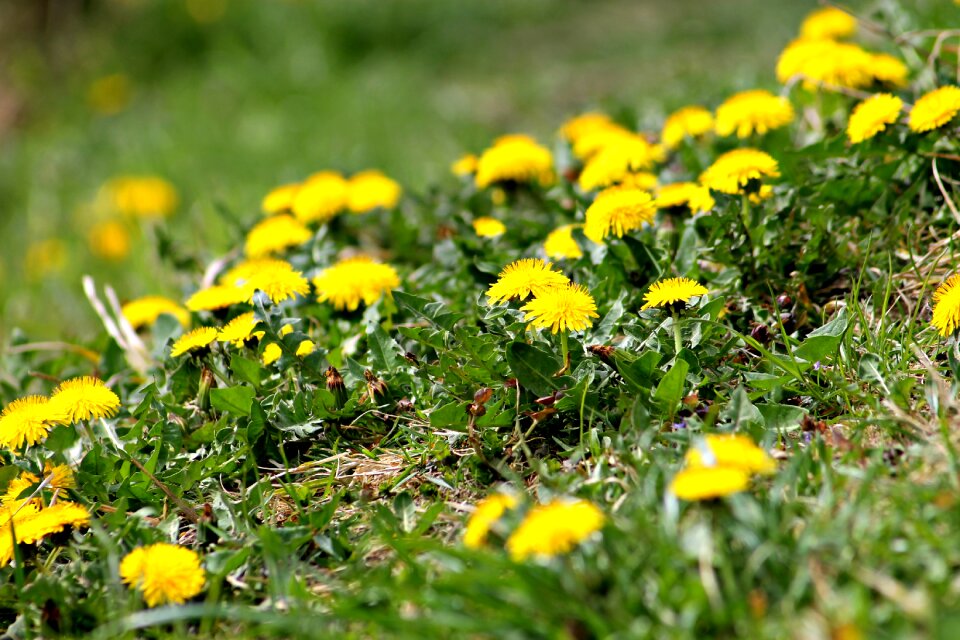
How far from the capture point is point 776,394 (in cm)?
192

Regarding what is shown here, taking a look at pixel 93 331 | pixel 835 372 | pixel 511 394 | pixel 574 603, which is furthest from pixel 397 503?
pixel 93 331

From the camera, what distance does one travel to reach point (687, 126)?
304cm

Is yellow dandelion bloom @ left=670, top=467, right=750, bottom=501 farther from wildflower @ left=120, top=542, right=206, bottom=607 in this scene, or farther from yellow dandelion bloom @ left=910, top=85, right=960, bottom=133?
yellow dandelion bloom @ left=910, top=85, right=960, bottom=133

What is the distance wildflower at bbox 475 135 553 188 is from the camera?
3.03 m

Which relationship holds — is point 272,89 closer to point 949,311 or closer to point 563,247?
point 563,247

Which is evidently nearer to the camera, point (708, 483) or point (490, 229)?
point (708, 483)

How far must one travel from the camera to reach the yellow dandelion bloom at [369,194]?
3143 millimetres

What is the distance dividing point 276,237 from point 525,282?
1225mm

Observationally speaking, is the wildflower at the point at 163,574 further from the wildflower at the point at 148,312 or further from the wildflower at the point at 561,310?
the wildflower at the point at 148,312

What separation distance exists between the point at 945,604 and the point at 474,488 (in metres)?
0.93

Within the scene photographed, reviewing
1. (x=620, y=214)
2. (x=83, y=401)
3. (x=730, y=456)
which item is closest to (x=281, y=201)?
(x=83, y=401)

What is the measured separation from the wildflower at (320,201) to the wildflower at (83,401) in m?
1.13

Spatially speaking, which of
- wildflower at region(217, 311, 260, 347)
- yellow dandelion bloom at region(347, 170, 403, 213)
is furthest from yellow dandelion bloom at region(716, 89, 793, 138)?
wildflower at region(217, 311, 260, 347)

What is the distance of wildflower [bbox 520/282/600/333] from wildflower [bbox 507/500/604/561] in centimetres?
54
